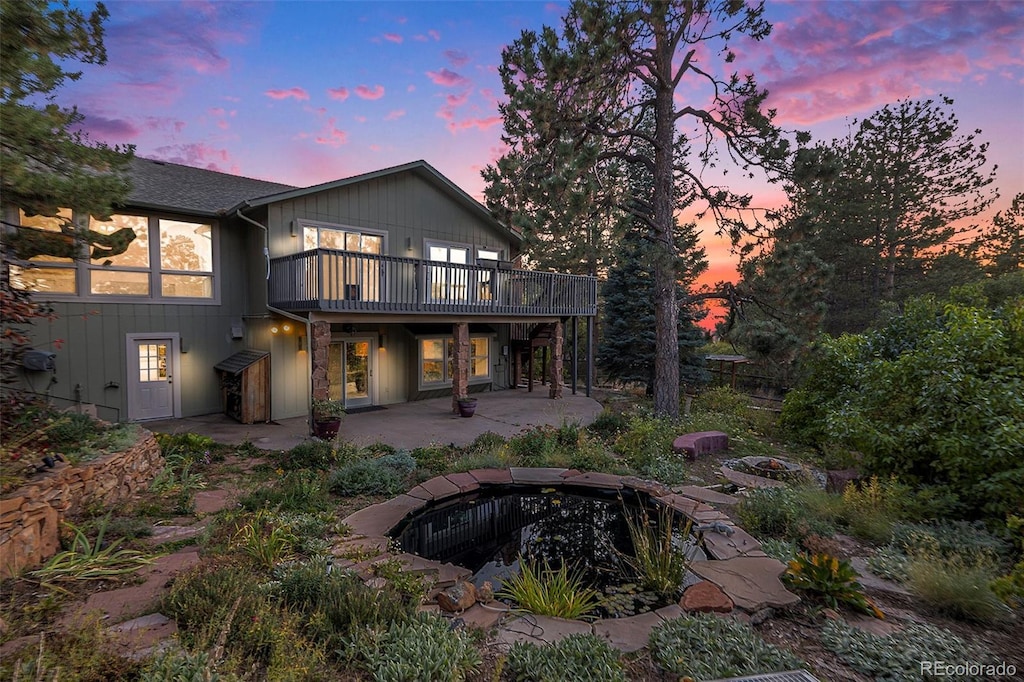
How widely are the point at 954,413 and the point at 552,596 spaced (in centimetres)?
484

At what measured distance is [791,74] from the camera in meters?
9.98

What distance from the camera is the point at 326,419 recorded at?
8320 millimetres

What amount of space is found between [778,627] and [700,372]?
12002 millimetres

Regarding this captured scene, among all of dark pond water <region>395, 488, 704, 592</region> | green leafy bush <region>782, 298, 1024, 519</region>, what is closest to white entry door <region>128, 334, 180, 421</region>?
dark pond water <region>395, 488, 704, 592</region>

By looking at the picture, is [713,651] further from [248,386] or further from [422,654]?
[248,386]

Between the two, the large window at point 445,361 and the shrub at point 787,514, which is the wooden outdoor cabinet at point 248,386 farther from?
the shrub at point 787,514

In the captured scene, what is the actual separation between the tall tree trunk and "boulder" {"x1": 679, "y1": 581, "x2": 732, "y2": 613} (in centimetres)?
711

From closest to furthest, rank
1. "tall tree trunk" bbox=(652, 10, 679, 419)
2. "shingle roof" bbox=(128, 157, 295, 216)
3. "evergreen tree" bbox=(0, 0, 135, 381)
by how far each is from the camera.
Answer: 1. "evergreen tree" bbox=(0, 0, 135, 381)
2. "shingle roof" bbox=(128, 157, 295, 216)
3. "tall tree trunk" bbox=(652, 10, 679, 419)

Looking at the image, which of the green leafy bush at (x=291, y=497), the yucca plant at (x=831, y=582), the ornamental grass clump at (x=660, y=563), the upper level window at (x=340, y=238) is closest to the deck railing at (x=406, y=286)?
the upper level window at (x=340, y=238)

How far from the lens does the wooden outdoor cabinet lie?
9734 millimetres

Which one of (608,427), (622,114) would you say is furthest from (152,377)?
(622,114)

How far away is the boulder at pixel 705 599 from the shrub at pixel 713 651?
249mm

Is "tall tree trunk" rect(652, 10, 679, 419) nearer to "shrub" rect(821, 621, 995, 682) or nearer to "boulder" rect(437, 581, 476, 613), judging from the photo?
"shrub" rect(821, 621, 995, 682)

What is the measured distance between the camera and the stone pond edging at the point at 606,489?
10.2 feet
